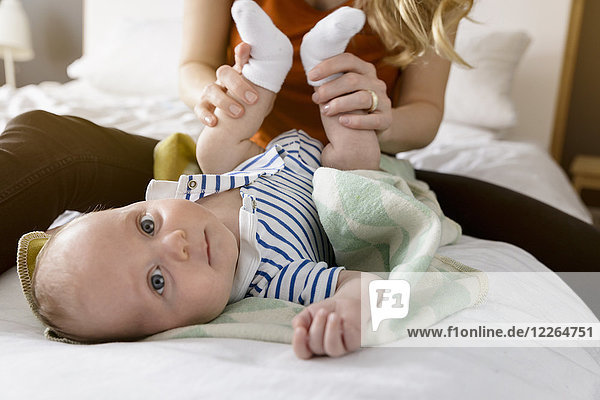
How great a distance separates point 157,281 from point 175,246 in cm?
4

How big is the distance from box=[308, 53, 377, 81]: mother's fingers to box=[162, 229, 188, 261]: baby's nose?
38 centimetres

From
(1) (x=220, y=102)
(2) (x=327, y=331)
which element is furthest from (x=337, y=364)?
(1) (x=220, y=102)

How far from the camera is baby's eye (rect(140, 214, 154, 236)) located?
2.10ft

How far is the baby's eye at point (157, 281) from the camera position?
1.99 feet

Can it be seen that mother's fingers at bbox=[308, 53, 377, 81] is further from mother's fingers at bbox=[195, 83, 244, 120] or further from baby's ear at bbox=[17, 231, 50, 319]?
baby's ear at bbox=[17, 231, 50, 319]

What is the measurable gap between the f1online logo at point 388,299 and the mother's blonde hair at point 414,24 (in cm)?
60

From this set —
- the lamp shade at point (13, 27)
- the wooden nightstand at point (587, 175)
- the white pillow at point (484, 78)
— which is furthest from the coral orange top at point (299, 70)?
the lamp shade at point (13, 27)

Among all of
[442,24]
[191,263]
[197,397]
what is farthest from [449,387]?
[442,24]

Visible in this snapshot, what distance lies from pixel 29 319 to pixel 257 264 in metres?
0.28

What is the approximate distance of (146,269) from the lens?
60cm

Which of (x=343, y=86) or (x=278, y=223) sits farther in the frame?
(x=343, y=86)

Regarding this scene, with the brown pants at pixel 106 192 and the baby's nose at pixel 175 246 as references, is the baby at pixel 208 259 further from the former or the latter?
the brown pants at pixel 106 192

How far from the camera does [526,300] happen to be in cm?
64

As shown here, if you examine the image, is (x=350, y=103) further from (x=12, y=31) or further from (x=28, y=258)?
(x=12, y=31)
